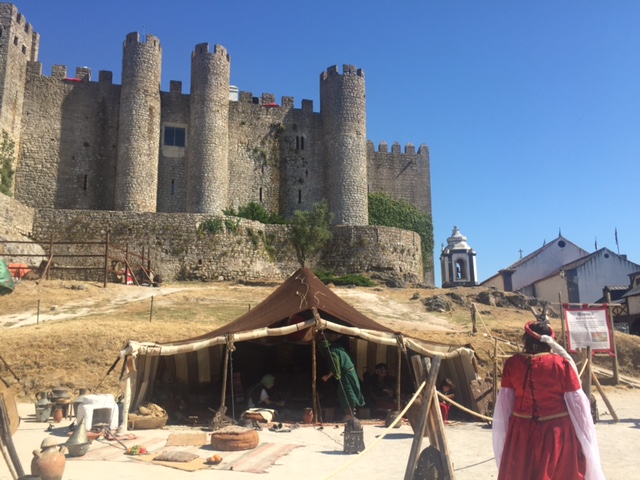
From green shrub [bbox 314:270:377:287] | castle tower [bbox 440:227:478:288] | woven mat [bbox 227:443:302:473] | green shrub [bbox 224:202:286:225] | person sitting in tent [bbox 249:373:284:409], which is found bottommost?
woven mat [bbox 227:443:302:473]

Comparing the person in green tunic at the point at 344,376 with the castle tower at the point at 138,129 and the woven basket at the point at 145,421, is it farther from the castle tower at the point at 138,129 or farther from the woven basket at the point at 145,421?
the castle tower at the point at 138,129

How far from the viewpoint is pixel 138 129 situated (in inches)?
1261

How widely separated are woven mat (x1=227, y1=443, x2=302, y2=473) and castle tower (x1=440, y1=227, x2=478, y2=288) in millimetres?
31834

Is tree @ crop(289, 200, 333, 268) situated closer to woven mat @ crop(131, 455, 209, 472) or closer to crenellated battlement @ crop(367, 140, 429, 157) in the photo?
crenellated battlement @ crop(367, 140, 429, 157)

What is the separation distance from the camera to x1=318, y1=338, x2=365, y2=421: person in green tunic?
953 cm

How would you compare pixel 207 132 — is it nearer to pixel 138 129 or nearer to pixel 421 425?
pixel 138 129

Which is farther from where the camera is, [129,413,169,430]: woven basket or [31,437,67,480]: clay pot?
[129,413,169,430]: woven basket

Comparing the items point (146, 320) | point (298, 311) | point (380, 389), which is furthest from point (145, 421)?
point (146, 320)

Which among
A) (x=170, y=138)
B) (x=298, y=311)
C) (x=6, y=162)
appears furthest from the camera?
(x=170, y=138)

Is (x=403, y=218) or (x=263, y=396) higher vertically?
(x=403, y=218)

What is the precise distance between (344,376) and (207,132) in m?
26.5

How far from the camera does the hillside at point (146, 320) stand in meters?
12.2

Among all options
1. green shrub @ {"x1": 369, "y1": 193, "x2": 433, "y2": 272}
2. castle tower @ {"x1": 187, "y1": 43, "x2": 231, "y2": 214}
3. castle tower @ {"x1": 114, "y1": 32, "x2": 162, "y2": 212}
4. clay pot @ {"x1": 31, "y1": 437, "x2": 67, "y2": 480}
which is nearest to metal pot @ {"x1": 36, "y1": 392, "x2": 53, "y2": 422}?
clay pot @ {"x1": 31, "y1": 437, "x2": 67, "y2": 480}

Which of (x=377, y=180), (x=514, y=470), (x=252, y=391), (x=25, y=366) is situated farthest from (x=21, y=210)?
(x=514, y=470)
